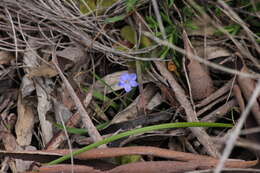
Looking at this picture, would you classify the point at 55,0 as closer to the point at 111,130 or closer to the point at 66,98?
the point at 66,98

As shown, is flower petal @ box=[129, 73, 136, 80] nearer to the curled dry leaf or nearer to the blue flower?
the blue flower

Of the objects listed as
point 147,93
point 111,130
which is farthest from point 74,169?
point 147,93

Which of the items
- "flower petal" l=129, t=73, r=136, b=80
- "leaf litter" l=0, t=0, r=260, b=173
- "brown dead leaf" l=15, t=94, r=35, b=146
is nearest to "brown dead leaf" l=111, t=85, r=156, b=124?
"leaf litter" l=0, t=0, r=260, b=173

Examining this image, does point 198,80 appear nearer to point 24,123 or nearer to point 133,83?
point 133,83

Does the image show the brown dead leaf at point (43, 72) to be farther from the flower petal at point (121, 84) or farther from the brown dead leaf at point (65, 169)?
the brown dead leaf at point (65, 169)

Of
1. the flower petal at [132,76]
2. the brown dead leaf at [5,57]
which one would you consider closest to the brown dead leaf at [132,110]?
the flower petal at [132,76]
